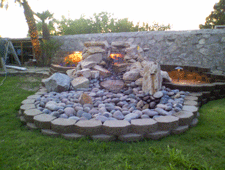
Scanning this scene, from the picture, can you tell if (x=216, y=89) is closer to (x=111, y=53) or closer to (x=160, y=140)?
(x=160, y=140)

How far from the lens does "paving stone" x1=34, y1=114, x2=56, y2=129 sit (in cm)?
223

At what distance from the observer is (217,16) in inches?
627

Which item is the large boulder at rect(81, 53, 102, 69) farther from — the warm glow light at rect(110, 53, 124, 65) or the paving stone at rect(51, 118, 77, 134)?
the paving stone at rect(51, 118, 77, 134)

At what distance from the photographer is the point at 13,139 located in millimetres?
2090

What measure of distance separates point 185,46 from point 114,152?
588cm

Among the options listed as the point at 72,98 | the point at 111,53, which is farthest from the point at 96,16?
the point at 72,98

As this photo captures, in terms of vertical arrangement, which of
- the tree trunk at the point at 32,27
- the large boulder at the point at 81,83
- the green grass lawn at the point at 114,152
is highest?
the tree trunk at the point at 32,27

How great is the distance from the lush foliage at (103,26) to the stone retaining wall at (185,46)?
28.0ft

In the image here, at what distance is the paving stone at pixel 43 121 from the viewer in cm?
223

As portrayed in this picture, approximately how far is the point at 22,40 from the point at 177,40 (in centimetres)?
948

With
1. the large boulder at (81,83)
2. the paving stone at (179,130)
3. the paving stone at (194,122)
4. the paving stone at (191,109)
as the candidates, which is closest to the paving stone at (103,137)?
the paving stone at (179,130)

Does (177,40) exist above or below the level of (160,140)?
above

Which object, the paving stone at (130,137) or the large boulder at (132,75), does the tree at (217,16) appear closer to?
the large boulder at (132,75)

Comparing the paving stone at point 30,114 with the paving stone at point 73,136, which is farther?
the paving stone at point 30,114
